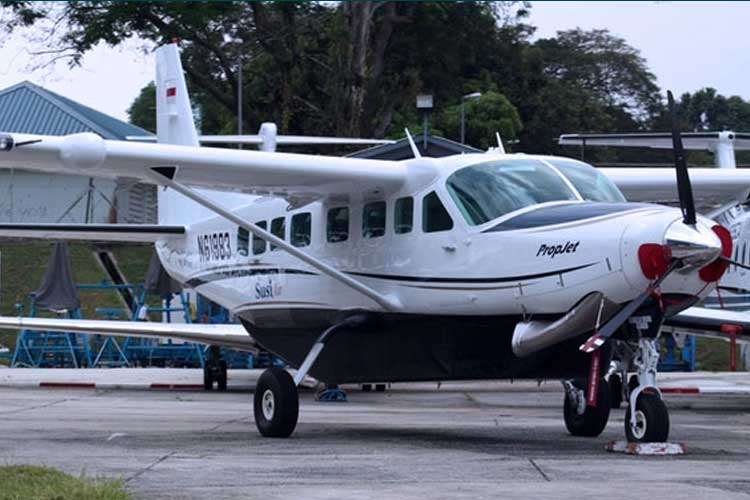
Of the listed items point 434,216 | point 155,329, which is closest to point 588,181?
point 434,216

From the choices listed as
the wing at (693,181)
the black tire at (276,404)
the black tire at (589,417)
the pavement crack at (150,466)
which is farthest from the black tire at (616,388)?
the pavement crack at (150,466)

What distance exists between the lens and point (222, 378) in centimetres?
2344

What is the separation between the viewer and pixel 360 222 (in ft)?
48.5

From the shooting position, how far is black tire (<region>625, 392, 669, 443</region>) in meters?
11.4

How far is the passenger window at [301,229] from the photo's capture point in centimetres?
1558

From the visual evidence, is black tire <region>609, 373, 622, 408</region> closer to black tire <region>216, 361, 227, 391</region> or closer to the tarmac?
the tarmac

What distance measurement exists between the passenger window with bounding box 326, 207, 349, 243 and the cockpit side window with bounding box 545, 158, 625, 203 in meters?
2.61

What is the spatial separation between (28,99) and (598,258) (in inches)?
1731

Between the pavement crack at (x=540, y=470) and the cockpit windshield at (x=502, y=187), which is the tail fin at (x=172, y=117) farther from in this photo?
the pavement crack at (x=540, y=470)

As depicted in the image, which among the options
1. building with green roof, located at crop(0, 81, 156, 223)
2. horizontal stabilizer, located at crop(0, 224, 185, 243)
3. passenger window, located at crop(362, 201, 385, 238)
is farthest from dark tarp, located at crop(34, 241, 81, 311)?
passenger window, located at crop(362, 201, 385, 238)

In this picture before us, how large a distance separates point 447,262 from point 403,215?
1.00 metres

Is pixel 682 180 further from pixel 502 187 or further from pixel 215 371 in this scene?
pixel 215 371

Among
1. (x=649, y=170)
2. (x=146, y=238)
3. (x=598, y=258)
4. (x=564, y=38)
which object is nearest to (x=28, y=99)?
(x=564, y=38)

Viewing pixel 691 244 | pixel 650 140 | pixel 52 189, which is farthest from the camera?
pixel 52 189
